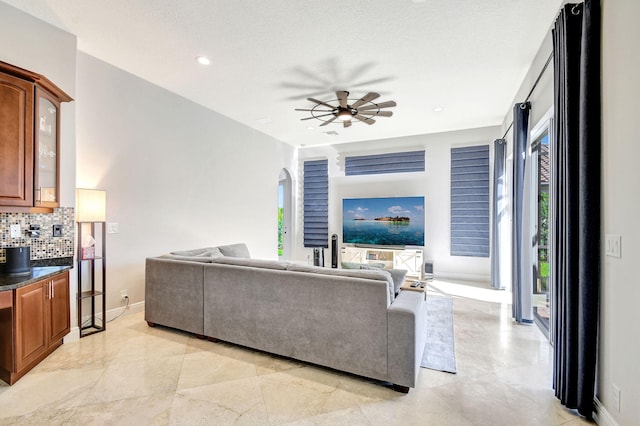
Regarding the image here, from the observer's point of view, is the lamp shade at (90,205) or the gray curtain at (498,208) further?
the gray curtain at (498,208)

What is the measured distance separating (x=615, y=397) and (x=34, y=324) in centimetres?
401

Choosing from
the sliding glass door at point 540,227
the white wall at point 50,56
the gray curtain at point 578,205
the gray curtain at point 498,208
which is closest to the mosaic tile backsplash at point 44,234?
the white wall at point 50,56

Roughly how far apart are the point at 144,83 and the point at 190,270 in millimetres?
2617

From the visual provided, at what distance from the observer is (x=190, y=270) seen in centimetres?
296

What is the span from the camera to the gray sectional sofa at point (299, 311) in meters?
2.11

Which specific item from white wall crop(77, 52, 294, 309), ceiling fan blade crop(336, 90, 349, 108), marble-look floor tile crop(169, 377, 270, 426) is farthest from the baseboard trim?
white wall crop(77, 52, 294, 309)

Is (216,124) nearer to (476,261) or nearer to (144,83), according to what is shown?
(144,83)

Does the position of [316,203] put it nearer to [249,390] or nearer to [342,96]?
[342,96]

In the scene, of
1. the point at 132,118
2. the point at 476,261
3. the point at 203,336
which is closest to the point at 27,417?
the point at 203,336

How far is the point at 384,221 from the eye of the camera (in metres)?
6.26

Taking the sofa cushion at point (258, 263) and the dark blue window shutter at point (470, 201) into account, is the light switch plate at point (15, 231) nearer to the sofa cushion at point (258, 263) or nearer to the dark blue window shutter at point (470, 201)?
the sofa cushion at point (258, 263)

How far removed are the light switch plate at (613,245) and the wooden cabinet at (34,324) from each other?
12.9 ft

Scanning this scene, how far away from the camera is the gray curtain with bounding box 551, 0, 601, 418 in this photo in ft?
5.80

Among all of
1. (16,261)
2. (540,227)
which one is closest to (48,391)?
(16,261)
